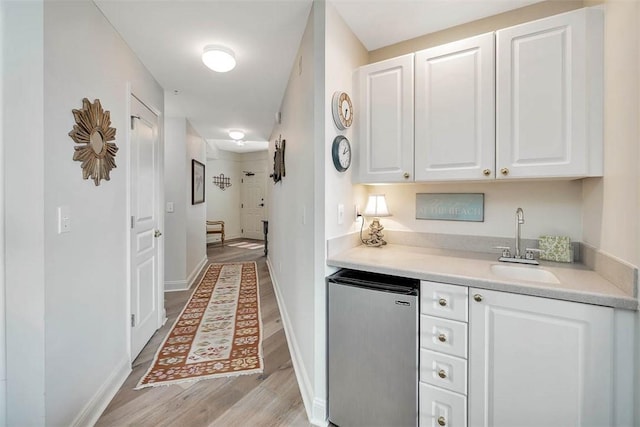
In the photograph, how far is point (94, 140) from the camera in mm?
1580

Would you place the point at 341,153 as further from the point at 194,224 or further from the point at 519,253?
the point at 194,224

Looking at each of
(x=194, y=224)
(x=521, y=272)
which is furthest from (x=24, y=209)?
(x=194, y=224)

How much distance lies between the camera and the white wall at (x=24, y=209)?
1.17 metres

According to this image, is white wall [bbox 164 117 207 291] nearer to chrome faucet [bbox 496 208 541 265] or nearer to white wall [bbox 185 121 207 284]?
white wall [bbox 185 121 207 284]

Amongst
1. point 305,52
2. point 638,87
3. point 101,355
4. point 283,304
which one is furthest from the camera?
point 283,304

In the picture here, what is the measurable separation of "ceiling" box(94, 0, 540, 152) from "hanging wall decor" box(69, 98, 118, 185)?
0.66 meters

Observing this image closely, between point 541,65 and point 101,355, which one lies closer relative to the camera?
point 541,65

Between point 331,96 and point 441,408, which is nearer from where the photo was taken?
point 441,408

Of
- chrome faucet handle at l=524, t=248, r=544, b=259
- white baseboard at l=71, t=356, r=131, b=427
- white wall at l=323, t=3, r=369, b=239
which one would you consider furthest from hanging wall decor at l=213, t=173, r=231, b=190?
chrome faucet handle at l=524, t=248, r=544, b=259

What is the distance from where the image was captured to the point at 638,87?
1010 millimetres

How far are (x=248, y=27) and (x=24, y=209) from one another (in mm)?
1592

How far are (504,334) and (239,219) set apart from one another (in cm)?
793

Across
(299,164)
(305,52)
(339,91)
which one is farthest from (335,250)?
(305,52)

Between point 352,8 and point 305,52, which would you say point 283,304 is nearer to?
point 305,52
